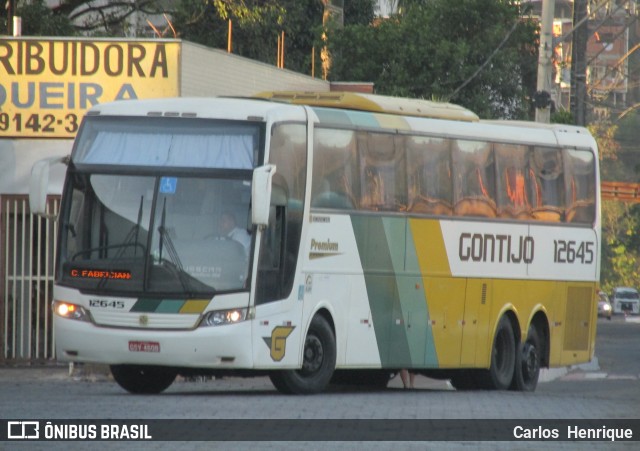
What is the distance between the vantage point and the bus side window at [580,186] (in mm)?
23312

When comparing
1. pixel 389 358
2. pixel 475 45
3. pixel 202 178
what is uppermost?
pixel 475 45

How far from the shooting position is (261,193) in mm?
16469

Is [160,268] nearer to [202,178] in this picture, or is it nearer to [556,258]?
[202,178]

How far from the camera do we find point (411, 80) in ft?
136

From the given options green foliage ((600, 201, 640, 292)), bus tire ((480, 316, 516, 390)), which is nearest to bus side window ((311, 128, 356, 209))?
bus tire ((480, 316, 516, 390))

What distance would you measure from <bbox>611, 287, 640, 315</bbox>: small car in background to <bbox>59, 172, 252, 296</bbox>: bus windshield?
88.9m

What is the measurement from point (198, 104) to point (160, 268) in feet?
6.29

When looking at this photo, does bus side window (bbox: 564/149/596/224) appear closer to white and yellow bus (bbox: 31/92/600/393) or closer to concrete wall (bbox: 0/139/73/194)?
white and yellow bus (bbox: 31/92/600/393)

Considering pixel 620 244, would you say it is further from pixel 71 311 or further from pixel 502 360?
pixel 71 311

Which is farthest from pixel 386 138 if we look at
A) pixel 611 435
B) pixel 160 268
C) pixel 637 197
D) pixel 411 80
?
pixel 637 197

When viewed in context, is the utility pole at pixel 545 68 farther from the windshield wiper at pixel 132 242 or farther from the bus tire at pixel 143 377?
the windshield wiper at pixel 132 242

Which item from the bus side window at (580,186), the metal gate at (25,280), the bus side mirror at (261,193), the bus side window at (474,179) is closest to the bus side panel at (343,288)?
the bus side mirror at (261,193)

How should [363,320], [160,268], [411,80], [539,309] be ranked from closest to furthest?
[160,268] → [363,320] → [539,309] → [411,80]

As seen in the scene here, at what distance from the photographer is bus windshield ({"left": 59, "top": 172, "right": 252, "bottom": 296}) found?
1689 cm
